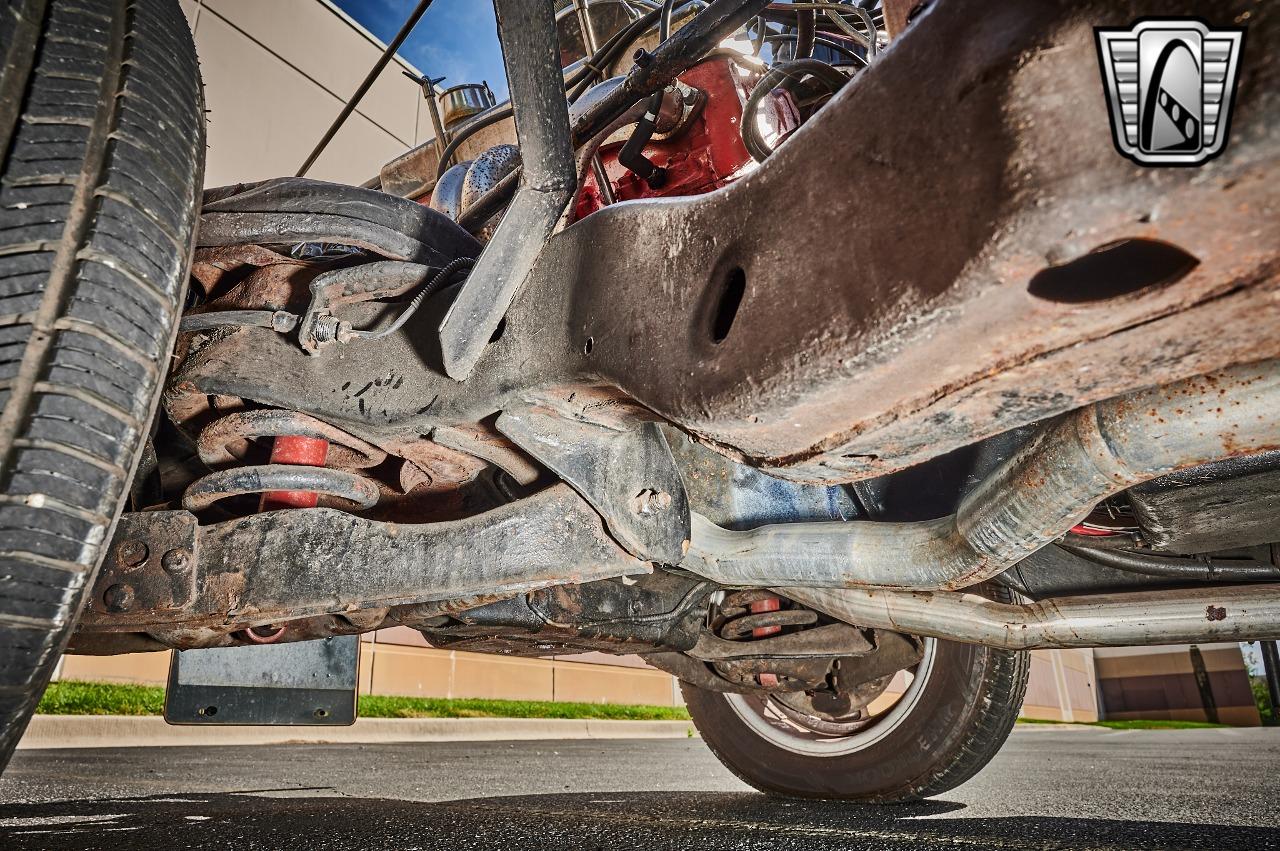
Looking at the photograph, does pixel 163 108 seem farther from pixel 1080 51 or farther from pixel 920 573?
pixel 920 573

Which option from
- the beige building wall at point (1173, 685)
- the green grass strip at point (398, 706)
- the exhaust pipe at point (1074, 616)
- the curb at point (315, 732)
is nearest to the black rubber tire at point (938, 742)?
the exhaust pipe at point (1074, 616)

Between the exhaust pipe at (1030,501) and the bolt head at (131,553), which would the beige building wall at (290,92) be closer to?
the bolt head at (131,553)

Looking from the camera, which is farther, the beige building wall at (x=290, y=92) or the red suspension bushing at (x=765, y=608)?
the beige building wall at (x=290, y=92)

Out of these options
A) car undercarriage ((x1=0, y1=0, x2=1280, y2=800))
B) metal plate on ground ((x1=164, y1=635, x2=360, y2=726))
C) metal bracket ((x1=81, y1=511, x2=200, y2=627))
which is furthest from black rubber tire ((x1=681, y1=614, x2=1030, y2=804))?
metal bracket ((x1=81, y1=511, x2=200, y2=627))

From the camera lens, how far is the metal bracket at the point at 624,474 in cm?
102

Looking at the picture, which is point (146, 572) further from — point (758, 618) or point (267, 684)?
point (758, 618)

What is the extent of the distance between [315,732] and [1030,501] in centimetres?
502

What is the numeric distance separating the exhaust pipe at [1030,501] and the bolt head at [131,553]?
811mm

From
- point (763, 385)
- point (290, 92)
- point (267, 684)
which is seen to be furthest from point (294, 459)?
point (290, 92)

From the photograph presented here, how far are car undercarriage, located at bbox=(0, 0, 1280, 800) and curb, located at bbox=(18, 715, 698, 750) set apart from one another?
257 centimetres

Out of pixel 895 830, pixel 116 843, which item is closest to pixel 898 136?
pixel 895 830

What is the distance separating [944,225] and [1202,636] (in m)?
1.09

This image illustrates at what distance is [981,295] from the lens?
54 cm

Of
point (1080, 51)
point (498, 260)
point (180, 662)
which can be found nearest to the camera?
point (1080, 51)
